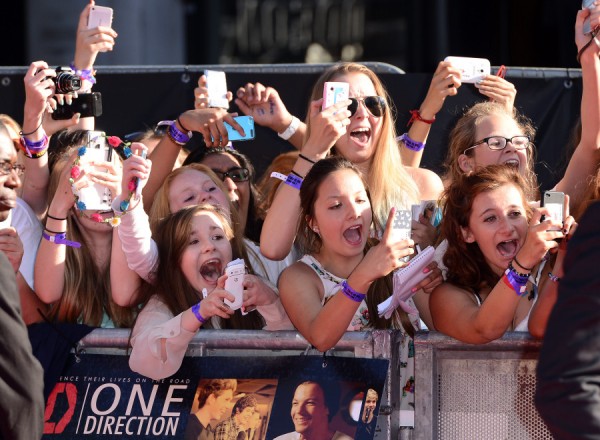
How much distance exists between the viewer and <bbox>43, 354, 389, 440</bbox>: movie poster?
12.4 feet

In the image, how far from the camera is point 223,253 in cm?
465

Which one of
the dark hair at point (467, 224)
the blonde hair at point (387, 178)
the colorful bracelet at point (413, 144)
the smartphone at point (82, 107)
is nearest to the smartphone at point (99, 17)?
the smartphone at point (82, 107)

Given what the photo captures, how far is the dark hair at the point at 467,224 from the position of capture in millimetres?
4281

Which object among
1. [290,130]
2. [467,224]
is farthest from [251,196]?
[467,224]

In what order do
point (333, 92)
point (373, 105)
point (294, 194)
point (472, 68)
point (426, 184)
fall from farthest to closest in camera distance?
point (472, 68) → point (426, 184) → point (373, 105) → point (333, 92) → point (294, 194)

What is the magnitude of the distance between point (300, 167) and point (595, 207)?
2.31m

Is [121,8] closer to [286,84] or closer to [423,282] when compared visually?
[286,84]

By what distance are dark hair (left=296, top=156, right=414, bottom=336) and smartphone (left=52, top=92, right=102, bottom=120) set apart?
121 cm

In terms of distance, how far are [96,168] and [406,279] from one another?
123 cm

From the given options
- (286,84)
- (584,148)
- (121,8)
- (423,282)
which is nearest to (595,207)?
(423,282)

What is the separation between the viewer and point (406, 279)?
158 inches

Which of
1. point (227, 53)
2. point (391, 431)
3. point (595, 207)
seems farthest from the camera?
point (227, 53)

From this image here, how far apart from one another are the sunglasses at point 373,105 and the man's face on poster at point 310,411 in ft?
5.32

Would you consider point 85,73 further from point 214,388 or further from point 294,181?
point 214,388
